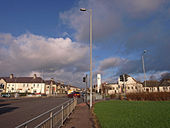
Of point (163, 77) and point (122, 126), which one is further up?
point (163, 77)

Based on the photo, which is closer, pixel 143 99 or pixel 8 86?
pixel 143 99

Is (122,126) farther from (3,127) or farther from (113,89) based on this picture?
(113,89)

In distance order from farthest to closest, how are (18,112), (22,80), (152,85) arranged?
(22,80), (152,85), (18,112)

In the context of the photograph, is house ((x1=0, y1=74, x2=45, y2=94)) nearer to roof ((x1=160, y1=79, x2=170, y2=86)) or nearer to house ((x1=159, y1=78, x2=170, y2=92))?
house ((x1=159, y1=78, x2=170, y2=92))

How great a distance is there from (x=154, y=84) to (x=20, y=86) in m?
70.2

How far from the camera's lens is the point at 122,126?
6641mm

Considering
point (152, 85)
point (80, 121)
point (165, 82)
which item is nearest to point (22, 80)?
point (152, 85)

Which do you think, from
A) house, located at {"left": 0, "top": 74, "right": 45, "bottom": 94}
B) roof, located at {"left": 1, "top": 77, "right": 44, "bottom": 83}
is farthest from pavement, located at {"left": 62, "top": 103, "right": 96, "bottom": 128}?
roof, located at {"left": 1, "top": 77, "right": 44, "bottom": 83}

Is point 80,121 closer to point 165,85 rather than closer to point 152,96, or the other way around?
point 152,96

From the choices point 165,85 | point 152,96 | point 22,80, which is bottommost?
point 152,96

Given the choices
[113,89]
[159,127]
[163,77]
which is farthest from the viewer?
[113,89]

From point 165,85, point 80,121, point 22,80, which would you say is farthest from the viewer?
point 22,80

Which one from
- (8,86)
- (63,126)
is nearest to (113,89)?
(8,86)

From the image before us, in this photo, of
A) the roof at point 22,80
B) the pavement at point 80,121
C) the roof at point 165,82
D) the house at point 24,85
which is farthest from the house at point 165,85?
the roof at point 22,80
